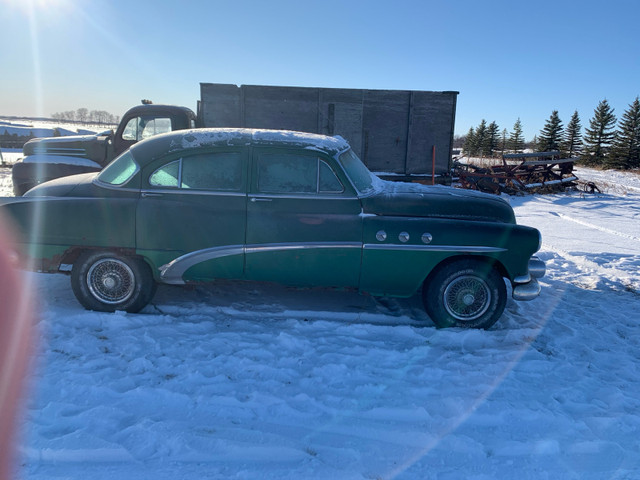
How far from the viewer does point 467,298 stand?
13.7 feet

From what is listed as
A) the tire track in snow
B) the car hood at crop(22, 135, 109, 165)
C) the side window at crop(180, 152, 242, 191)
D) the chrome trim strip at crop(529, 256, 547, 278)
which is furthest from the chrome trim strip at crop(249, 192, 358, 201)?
the tire track in snow

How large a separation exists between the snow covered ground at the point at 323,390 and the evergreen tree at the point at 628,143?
1755 inches

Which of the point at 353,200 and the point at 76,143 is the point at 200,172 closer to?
the point at 353,200

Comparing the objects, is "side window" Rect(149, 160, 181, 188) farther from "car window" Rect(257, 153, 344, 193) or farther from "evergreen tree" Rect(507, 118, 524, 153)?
"evergreen tree" Rect(507, 118, 524, 153)

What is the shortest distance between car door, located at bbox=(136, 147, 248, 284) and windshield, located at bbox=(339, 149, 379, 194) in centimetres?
99

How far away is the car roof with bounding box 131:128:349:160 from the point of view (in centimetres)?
417

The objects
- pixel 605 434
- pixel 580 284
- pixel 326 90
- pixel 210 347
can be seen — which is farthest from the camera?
pixel 326 90

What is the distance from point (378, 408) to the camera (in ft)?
9.71

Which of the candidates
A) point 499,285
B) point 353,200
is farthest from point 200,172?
point 499,285

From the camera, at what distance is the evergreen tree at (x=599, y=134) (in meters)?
47.5

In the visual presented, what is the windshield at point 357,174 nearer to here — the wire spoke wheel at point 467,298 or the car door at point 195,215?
the car door at point 195,215

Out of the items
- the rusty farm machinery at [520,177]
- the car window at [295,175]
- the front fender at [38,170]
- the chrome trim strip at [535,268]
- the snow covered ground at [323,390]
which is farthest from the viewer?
the rusty farm machinery at [520,177]

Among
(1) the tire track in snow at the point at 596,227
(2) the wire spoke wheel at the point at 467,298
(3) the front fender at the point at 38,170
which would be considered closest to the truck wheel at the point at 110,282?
(2) the wire spoke wheel at the point at 467,298

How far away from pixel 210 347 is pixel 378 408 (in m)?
1.52
